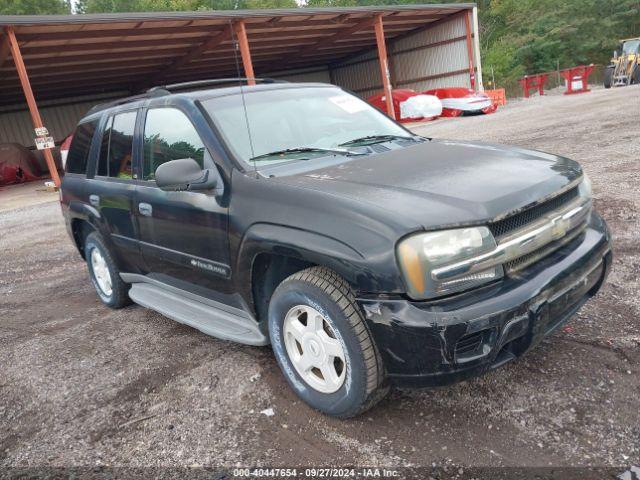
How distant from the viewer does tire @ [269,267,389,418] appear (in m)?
2.34

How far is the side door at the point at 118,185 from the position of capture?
12.6ft

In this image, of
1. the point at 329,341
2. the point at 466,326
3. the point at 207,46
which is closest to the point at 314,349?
the point at 329,341

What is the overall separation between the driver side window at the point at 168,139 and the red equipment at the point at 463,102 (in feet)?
67.6

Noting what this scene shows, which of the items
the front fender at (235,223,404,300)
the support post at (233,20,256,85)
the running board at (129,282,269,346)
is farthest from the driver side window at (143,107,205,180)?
the support post at (233,20,256,85)

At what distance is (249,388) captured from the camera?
3027mm

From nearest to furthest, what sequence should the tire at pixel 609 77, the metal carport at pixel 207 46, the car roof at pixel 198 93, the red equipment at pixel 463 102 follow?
the car roof at pixel 198 93 → the metal carport at pixel 207 46 → the red equipment at pixel 463 102 → the tire at pixel 609 77

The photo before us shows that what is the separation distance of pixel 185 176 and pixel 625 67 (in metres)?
30.1

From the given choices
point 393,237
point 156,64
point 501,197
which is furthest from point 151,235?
point 156,64

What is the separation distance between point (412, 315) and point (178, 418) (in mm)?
1507

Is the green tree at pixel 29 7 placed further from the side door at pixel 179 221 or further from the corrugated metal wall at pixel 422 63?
the side door at pixel 179 221

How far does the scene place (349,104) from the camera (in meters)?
3.81

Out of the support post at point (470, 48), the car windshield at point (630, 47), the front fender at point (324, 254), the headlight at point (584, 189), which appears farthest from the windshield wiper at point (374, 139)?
the car windshield at point (630, 47)

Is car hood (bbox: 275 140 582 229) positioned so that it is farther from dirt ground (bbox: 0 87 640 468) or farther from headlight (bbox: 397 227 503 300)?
dirt ground (bbox: 0 87 640 468)

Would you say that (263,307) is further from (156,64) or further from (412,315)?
(156,64)
